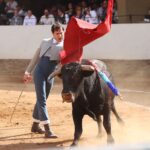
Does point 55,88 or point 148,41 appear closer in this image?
point 55,88

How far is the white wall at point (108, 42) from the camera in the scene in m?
18.6

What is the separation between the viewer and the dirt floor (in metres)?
7.60

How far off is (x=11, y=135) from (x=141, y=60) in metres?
11.0

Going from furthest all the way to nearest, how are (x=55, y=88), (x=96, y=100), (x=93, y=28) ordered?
1. (x=55, y=88)
2. (x=93, y=28)
3. (x=96, y=100)

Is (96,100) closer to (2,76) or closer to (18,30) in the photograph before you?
(2,76)

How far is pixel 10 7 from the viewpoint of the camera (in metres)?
21.8

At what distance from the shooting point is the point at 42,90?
782 cm

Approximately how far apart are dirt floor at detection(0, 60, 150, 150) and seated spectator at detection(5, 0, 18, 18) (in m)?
4.65

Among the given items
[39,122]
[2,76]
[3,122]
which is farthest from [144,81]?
[39,122]

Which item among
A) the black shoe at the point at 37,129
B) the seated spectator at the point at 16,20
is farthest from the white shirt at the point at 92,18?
the black shoe at the point at 37,129

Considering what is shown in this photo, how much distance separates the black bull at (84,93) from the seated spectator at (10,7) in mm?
14112

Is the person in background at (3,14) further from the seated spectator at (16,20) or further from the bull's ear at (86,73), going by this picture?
the bull's ear at (86,73)

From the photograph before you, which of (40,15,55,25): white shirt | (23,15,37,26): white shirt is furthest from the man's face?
(23,15,37,26): white shirt

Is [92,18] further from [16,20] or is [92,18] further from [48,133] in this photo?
[48,133]
